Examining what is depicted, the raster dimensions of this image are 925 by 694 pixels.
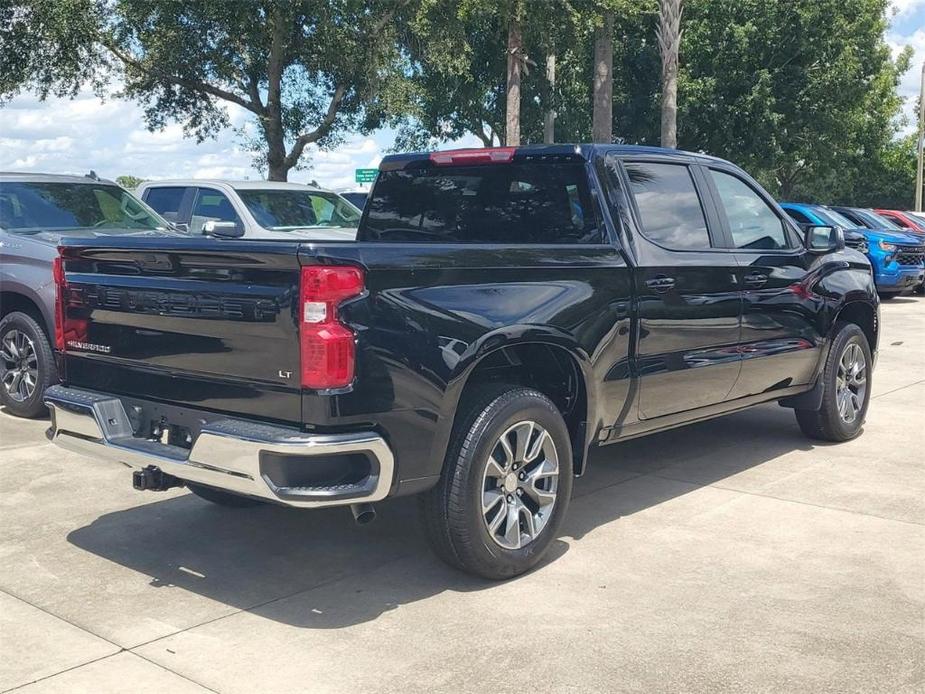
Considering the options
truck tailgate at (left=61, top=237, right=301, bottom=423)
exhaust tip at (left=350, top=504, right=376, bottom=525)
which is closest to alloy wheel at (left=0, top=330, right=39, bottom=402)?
truck tailgate at (left=61, top=237, right=301, bottom=423)

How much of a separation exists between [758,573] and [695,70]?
28.2 meters

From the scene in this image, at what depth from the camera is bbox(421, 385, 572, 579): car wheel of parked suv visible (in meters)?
4.39

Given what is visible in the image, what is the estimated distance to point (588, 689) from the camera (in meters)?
3.61

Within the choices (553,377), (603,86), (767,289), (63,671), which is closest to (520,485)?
(553,377)

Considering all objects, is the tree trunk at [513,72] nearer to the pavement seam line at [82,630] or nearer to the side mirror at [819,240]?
the side mirror at [819,240]

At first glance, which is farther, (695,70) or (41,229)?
(695,70)

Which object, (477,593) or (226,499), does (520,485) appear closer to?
(477,593)

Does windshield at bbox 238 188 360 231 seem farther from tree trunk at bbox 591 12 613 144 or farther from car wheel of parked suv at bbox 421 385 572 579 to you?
tree trunk at bbox 591 12 613 144

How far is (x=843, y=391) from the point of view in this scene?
24.3 feet

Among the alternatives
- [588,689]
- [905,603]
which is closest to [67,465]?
[588,689]

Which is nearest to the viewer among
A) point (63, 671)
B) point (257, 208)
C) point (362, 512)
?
point (63, 671)

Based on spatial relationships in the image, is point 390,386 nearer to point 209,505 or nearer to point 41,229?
point 209,505

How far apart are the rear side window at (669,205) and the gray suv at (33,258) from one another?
447cm

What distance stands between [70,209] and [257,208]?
9.13ft
